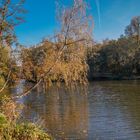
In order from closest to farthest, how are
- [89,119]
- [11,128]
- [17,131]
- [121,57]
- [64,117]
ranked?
[11,128]
[17,131]
[89,119]
[64,117]
[121,57]

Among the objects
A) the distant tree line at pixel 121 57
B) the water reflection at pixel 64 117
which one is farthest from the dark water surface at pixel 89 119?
the distant tree line at pixel 121 57

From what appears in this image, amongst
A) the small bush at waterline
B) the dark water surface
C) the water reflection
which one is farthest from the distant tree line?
the small bush at waterline

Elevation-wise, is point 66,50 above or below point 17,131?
above

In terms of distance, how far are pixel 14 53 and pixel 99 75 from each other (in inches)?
3172

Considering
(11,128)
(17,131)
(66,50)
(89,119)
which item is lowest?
(89,119)

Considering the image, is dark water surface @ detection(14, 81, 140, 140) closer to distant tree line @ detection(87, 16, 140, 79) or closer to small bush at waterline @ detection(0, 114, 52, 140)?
small bush at waterline @ detection(0, 114, 52, 140)

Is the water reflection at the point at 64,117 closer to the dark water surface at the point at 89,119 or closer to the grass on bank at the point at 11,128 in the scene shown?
the dark water surface at the point at 89,119

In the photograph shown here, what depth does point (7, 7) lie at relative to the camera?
1309 cm

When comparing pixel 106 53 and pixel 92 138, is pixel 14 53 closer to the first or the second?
pixel 92 138

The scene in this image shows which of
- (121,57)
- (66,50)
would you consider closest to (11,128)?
(66,50)

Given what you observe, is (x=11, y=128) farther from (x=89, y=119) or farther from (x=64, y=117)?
(x=64, y=117)

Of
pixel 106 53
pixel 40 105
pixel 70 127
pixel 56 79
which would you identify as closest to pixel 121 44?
pixel 106 53

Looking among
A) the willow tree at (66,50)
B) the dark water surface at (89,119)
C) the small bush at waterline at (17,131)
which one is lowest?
the dark water surface at (89,119)

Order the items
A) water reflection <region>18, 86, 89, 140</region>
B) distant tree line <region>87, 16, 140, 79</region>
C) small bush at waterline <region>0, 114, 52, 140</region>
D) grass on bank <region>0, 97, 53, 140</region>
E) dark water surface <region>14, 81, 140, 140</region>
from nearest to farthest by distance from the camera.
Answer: small bush at waterline <region>0, 114, 52, 140</region>, grass on bank <region>0, 97, 53, 140</region>, dark water surface <region>14, 81, 140, 140</region>, water reflection <region>18, 86, 89, 140</region>, distant tree line <region>87, 16, 140, 79</region>
